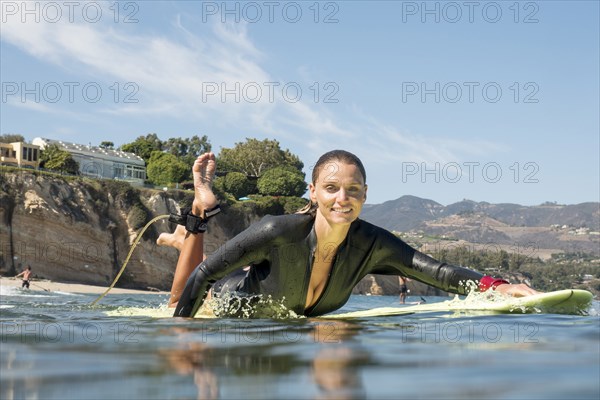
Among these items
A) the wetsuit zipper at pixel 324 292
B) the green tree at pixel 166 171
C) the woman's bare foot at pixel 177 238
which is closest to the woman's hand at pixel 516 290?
the wetsuit zipper at pixel 324 292

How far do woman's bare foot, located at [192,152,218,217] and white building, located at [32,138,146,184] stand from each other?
203 feet

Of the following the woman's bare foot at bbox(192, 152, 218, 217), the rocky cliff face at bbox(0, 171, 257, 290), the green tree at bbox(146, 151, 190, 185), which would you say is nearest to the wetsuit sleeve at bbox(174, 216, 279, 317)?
the woman's bare foot at bbox(192, 152, 218, 217)

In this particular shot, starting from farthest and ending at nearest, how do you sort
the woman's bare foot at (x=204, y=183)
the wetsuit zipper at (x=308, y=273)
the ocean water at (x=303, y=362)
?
the woman's bare foot at (x=204, y=183), the wetsuit zipper at (x=308, y=273), the ocean water at (x=303, y=362)

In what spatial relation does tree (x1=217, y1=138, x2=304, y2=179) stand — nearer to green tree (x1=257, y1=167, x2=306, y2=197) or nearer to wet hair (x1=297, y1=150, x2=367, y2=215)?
green tree (x1=257, y1=167, x2=306, y2=197)

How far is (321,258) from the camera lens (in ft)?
19.8

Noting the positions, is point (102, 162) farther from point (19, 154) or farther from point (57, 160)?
point (19, 154)

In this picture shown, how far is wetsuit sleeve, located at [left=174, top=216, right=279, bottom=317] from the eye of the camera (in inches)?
227

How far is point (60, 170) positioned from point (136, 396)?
217 ft

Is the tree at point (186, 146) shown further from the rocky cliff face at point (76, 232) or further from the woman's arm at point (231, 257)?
the woman's arm at point (231, 257)

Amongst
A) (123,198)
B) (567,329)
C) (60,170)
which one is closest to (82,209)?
(123,198)

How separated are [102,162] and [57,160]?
37.7ft

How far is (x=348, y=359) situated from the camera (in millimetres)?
2977

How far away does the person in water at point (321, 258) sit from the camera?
219 inches

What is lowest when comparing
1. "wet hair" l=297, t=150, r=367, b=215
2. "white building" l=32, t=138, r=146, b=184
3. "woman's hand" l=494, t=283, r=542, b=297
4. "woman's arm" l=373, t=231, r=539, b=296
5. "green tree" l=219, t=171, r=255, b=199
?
"woman's hand" l=494, t=283, r=542, b=297
